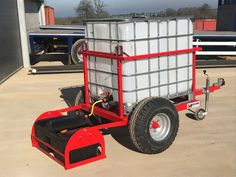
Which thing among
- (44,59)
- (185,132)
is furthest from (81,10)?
(185,132)

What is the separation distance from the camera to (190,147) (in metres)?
5.43

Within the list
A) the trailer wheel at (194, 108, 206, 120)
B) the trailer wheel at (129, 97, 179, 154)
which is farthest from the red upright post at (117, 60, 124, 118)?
the trailer wheel at (194, 108, 206, 120)

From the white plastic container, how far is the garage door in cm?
635

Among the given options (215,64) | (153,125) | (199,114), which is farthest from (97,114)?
(215,64)

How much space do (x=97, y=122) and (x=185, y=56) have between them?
6.55ft

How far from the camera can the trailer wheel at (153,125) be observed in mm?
4918

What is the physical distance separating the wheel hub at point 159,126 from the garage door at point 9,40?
7.30 metres

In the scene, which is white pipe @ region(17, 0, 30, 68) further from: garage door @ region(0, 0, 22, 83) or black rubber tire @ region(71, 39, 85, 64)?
black rubber tire @ region(71, 39, 85, 64)

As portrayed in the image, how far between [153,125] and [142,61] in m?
1.05

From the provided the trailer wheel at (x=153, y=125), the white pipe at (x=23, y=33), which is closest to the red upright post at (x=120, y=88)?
the trailer wheel at (x=153, y=125)

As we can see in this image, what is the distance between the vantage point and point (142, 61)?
5.22 meters

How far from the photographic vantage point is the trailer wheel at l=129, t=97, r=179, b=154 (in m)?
4.92

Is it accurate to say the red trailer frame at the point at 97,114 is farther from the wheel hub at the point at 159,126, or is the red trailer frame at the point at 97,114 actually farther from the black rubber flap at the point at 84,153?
the wheel hub at the point at 159,126

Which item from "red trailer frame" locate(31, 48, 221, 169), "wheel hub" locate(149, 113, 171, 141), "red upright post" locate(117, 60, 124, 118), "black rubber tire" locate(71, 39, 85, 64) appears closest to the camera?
"red trailer frame" locate(31, 48, 221, 169)
